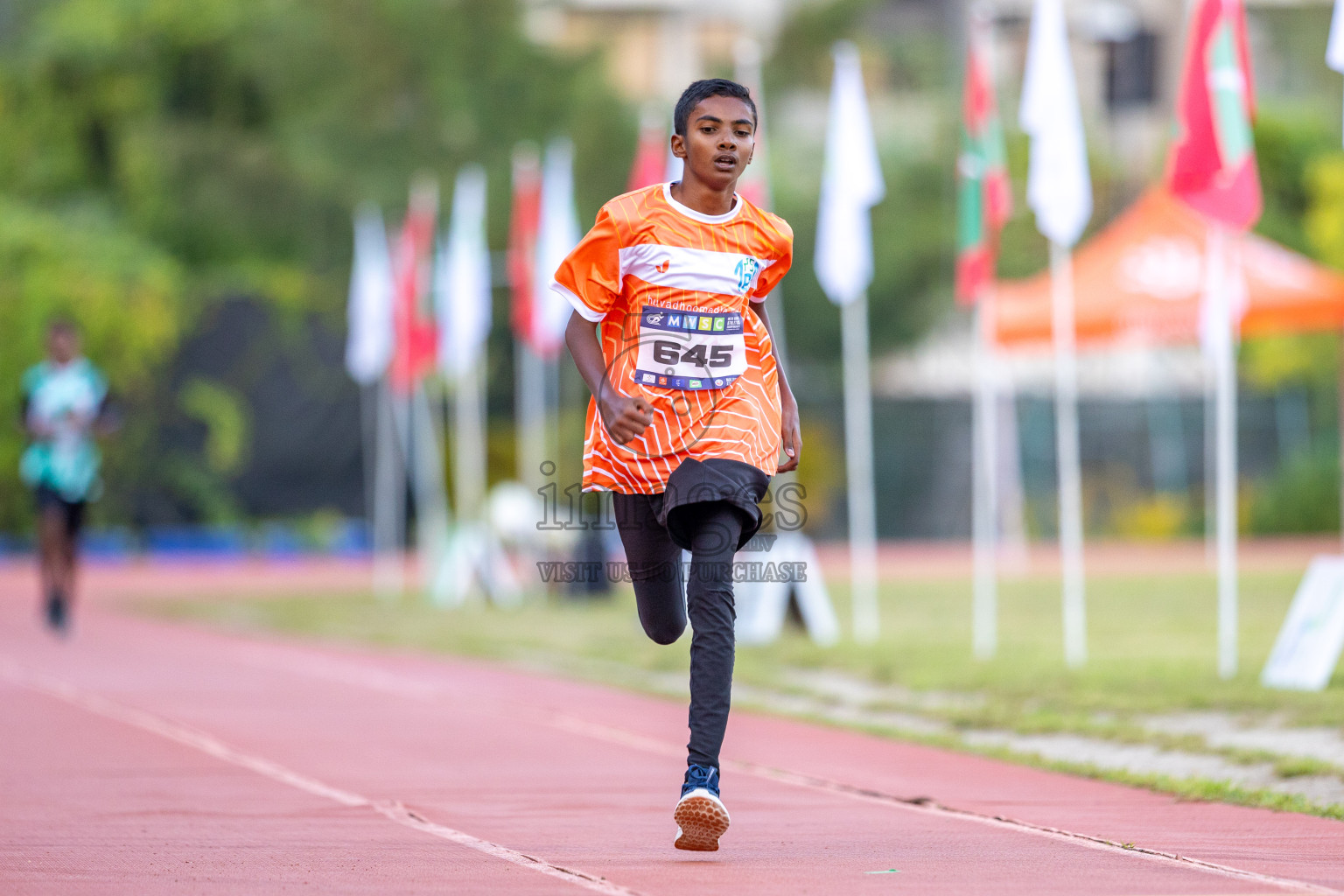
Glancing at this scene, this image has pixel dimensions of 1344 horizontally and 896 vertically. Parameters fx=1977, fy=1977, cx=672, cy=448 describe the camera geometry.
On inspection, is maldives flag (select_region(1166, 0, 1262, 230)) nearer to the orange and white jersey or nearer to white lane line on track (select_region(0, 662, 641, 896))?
the orange and white jersey

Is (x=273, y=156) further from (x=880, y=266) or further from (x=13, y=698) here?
(x=13, y=698)

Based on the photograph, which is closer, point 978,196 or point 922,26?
point 978,196

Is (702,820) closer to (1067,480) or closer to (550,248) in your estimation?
(1067,480)

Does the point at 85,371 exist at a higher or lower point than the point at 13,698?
higher

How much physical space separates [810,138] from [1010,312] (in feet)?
50.2

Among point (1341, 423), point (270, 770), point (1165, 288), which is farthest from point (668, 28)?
point (270, 770)

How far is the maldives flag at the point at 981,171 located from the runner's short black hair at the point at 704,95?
7091 mm

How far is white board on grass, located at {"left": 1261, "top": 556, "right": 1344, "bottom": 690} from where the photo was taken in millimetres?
9039

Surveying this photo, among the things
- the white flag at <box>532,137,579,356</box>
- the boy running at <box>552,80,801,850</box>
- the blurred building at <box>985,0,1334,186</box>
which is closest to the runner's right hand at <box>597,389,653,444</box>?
the boy running at <box>552,80,801,850</box>

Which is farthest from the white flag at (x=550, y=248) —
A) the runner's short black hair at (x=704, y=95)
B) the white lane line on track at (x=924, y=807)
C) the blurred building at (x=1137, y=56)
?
the blurred building at (x=1137, y=56)

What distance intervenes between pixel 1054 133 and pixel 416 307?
8650 mm

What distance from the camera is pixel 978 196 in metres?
12.5

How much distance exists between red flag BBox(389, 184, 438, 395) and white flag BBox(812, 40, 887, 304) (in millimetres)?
5936

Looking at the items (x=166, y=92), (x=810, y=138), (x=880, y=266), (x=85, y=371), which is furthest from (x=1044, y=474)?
(x=85, y=371)
